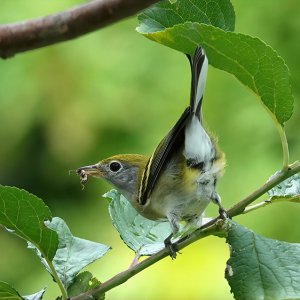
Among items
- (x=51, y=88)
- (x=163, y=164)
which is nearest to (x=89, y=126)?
(x=51, y=88)

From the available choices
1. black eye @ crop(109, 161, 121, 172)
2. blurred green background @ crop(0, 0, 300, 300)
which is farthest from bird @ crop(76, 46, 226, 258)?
blurred green background @ crop(0, 0, 300, 300)

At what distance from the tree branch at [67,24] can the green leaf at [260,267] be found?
→ 596 mm

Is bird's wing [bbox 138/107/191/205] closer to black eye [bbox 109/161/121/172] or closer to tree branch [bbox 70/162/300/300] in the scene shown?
black eye [bbox 109/161/121/172]

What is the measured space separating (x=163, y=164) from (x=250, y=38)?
772mm

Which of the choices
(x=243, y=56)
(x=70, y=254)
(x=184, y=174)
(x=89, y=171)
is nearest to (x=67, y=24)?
(x=243, y=56)

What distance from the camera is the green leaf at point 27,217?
40.0 inches

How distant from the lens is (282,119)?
106 cm

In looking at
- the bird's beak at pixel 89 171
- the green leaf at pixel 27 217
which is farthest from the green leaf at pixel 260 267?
the bird's beak at pixel 89 171

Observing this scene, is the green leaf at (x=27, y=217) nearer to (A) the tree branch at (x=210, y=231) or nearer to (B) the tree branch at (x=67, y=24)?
(A) the tree branch at (x=210, y=231)

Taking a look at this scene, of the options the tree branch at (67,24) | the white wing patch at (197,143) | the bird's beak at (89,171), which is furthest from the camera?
the bird's beak at (89,171)

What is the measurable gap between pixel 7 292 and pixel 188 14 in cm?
49

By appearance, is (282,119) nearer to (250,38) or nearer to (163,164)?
(250,38)

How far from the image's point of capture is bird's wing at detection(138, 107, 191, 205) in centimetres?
152

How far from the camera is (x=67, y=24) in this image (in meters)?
0.47
